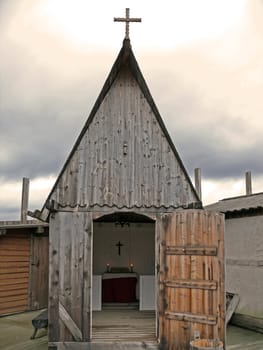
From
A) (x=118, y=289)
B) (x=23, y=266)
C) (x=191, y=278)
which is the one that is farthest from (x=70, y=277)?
(x=23, y=266)

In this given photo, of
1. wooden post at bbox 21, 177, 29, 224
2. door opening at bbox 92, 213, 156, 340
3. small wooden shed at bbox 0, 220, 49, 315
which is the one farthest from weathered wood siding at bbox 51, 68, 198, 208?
wooden post at bbox 21, 177, 29, 224

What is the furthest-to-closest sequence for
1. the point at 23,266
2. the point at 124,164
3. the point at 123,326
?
the point at 23,266 → the point at 123,326 → the point at 124,164

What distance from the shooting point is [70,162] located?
25.5ft

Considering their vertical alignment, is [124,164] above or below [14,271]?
above

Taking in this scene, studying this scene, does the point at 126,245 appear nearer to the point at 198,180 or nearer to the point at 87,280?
the point at 198,180

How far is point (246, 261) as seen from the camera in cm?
1045

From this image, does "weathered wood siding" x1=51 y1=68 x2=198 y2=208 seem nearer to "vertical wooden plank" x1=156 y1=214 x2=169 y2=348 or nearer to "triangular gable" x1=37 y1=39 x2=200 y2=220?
"triangular gable" x1=37 y1=39 x2=200 y2=220

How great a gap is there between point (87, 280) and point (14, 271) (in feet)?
18.9

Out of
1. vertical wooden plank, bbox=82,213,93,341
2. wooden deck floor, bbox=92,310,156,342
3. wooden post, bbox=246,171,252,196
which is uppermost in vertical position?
wooden post, bbox=246,171,252,196

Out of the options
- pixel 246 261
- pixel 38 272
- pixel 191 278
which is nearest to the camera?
pixel 191 278

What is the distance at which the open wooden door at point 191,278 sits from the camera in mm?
6961

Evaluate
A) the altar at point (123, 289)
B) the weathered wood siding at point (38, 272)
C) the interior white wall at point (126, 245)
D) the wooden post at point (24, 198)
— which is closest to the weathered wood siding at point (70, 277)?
the altar at point (123, 289)

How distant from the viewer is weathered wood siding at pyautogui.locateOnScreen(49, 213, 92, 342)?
732 centimetres

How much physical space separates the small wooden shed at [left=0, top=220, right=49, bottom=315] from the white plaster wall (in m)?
5.96
